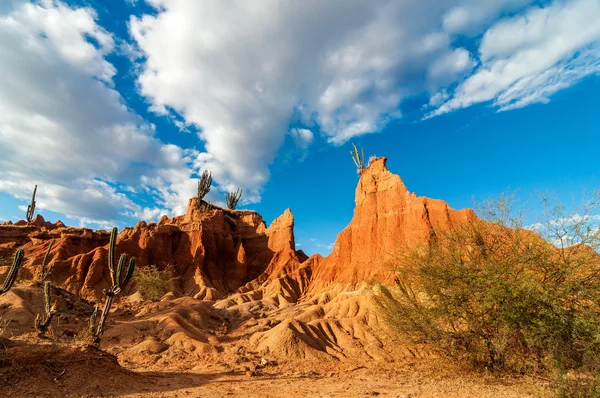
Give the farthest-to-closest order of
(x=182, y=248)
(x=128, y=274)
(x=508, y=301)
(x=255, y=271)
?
1. (x=255, y=271)
2. (x=182, y=248)
3. (x=128, y=274)
4. (x=508, y=301)

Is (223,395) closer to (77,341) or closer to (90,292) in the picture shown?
(77,341)

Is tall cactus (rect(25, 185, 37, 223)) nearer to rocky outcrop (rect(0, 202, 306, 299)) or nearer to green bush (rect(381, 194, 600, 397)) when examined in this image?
rocky outcrop (rect(0, 202, 306, 299))

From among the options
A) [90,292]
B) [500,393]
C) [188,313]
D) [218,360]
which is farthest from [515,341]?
[90,292]

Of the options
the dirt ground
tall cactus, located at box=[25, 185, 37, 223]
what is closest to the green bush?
the dirt ground

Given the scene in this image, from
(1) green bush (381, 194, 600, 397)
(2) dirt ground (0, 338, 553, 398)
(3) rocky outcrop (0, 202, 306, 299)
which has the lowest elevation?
(2) dirt ground (0, 338, 553, 398)

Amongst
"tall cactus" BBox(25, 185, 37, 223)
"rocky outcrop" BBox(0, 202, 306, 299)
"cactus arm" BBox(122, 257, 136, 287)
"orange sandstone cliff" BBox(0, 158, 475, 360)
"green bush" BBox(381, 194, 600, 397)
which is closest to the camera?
"green bush" BBox(381, 194, 600, 397)

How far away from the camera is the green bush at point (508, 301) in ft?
31.6

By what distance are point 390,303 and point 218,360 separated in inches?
391

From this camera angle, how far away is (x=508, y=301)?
10609 millimetres

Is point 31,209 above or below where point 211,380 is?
above

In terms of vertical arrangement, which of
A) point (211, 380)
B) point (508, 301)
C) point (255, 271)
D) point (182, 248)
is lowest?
point (211, 380)

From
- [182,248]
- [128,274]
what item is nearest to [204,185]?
[182,248]

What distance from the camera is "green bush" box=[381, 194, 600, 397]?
9625 mm

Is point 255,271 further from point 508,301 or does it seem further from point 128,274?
point 508,301
